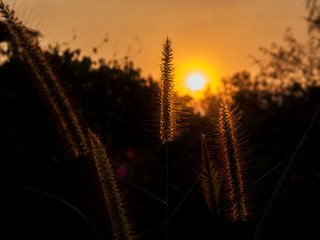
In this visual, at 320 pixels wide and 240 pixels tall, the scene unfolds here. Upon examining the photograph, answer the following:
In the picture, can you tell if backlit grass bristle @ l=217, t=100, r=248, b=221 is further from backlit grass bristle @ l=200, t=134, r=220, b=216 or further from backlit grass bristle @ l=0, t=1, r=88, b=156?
backlit grass bristle @ l=0, t=1, r=88, b=156

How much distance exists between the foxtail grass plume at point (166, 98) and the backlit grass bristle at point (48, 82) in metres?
0.71

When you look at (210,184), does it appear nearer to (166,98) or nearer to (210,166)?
(210,166)

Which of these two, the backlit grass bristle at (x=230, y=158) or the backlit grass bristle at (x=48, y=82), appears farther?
the backlit grass bristle at (x=48, y=82)

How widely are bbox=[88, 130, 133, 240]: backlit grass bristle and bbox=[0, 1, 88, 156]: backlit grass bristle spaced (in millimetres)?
659

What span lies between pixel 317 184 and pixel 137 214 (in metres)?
2.32

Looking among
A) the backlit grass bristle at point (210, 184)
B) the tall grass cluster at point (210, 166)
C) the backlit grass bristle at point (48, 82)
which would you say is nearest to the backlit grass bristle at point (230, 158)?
the tall grass cluster at point (210, 166)

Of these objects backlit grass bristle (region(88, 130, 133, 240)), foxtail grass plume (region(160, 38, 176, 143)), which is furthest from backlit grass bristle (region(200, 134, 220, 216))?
backlit grass bristle (region(88, 130, 133, 240))

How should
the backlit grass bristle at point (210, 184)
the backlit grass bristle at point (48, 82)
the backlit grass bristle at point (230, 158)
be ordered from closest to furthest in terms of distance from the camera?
the backlit grass bristle at point (210, 184) → the backlit grass bristle at point (230, 158) → the backlit grass bristle at point (48, 82)

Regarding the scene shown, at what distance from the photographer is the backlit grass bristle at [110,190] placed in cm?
129

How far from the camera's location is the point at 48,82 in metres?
2.02

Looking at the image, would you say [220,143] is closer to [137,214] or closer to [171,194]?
[137,214]

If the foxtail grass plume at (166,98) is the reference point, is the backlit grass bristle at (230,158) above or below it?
below

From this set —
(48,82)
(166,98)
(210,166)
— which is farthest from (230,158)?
(48,82)

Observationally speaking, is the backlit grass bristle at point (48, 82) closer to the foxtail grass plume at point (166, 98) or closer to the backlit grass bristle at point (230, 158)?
the foxtail grass plume at point (166, 98)
